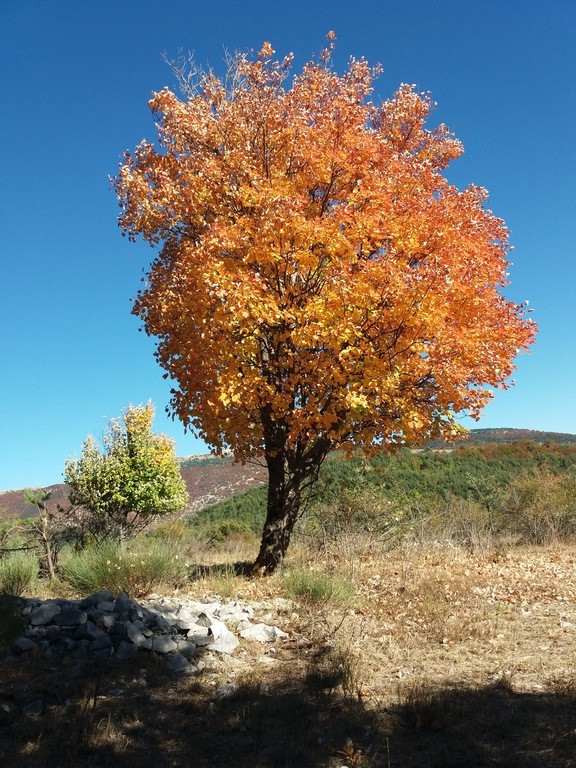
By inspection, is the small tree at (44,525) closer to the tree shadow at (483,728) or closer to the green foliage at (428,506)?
the green foliage at (428,506)

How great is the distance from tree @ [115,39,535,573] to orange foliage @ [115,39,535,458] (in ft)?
0.12

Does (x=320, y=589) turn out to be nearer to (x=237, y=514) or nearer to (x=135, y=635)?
(x=135, y=635)

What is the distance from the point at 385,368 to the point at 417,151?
18.4 feet

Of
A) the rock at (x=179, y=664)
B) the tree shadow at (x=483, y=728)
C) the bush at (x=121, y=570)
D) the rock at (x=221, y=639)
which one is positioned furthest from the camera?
the bush at (x=121, y=570)

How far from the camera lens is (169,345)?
429 inches

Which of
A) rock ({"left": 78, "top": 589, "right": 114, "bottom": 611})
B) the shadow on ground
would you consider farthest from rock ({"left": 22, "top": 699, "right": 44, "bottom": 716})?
rock ({"left": 78, "top": 589, "right": 114, "bottom": 611})

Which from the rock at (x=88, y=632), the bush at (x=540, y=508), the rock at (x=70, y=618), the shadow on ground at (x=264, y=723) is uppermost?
the rock at (x=70, y=618)

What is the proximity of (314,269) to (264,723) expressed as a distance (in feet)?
21.6

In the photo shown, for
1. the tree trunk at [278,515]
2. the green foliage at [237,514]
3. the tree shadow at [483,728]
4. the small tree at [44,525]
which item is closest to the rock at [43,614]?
the small tree at [44,525]

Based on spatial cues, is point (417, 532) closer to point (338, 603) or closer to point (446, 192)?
point (338, 603)

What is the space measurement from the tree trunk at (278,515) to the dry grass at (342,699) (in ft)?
7.35

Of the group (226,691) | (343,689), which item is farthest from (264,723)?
(343,689)

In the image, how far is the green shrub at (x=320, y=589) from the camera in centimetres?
856

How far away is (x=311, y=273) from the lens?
9.41 metres
